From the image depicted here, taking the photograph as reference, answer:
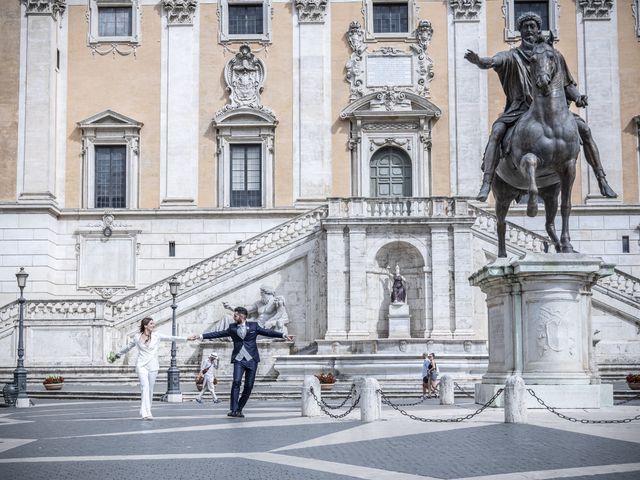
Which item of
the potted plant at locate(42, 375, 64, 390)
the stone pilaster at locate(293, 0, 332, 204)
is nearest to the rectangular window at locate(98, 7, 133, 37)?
the stone pilaster at locate(293, 0, 332, 204)

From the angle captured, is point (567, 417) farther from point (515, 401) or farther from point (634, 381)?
point (634, 381)

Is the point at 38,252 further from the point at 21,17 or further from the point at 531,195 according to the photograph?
the point at 531,195

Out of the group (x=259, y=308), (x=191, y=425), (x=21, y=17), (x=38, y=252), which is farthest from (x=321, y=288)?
(x=191, y=425)

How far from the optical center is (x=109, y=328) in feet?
121

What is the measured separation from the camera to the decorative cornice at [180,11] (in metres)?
43.8

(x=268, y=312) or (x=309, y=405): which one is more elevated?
(x=268, y=312)

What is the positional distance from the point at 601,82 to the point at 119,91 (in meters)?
19.8

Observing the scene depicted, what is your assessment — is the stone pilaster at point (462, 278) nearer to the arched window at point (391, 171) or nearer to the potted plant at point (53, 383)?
the arched window at point (391, 171)

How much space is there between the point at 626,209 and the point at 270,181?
47.0 ft

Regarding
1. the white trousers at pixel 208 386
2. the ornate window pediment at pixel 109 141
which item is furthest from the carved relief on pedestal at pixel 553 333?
the ornate window pediment at pixel 109 141

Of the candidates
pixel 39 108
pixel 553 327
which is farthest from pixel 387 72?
pixel 553 327

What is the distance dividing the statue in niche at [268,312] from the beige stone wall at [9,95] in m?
11.2

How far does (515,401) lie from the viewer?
14.3m

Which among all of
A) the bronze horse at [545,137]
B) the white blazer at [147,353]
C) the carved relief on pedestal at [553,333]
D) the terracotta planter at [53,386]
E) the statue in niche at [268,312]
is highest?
the bronze horse at [545,137]
